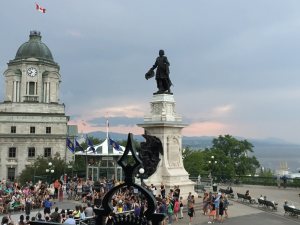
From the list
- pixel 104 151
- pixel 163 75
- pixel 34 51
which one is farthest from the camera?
pixel 34 51

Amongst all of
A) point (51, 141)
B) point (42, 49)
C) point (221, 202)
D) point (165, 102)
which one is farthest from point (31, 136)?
point (221, 202)

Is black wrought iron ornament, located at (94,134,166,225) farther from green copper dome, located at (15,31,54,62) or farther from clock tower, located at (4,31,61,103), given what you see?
green copper dome, located at (15,31,54,62)

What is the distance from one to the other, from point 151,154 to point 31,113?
3602 cm

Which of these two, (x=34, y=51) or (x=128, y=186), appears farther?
(x=34, y=51)

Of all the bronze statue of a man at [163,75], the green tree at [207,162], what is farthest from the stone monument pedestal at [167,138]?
the green tree at [207,162]

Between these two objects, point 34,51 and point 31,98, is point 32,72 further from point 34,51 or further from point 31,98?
point 31,98

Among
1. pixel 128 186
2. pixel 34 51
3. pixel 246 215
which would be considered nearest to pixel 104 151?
pixel 246 215

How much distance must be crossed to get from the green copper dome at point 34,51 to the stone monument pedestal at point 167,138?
41.2 meters

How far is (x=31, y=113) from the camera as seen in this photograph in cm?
5422

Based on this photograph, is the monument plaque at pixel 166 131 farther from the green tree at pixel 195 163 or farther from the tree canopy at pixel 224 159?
the green tree at pixel 195 163

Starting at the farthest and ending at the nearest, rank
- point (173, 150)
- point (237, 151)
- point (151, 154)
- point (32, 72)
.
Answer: point (32, 72) < point (237, 151) < point (173, 150) < point (151, 154)

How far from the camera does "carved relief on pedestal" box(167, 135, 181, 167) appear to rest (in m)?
24.4

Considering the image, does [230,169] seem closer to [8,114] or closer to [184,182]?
[184,182]

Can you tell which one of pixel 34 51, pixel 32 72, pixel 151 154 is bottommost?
pixel 151 154
